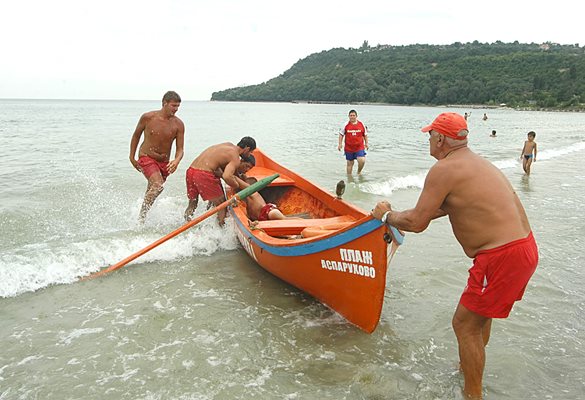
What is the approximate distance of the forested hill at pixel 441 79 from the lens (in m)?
89.7

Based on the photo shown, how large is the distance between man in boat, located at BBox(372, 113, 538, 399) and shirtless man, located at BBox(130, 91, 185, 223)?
4.69 metres

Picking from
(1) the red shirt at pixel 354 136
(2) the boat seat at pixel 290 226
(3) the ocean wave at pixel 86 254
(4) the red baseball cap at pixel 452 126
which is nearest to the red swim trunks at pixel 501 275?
(4) the red baseball cap at pixel 452 126

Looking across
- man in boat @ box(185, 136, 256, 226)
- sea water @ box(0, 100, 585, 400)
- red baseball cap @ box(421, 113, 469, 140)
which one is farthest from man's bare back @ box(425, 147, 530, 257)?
man in boat @ box(185, 136, 256, 226)

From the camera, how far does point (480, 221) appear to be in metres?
2.91

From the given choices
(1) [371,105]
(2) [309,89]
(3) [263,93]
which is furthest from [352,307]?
(3) [263,93]

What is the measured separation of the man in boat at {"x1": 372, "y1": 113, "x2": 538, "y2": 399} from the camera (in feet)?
9.36

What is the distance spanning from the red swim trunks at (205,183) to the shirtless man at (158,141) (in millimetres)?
299

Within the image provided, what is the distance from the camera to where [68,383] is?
359cm

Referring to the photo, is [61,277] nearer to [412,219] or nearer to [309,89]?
[412,219]

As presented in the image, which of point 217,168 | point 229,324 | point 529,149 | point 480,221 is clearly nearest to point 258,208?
point 217,168

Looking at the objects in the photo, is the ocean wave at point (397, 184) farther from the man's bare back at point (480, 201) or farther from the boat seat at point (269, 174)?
the man's bare back at point (480, 201)

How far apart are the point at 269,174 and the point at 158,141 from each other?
94.3 inches

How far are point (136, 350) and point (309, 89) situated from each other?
130449 mm

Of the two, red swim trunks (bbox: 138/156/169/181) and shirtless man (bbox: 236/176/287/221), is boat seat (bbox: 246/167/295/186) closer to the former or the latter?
shirtless man (bbox: 236/176/287/221)
